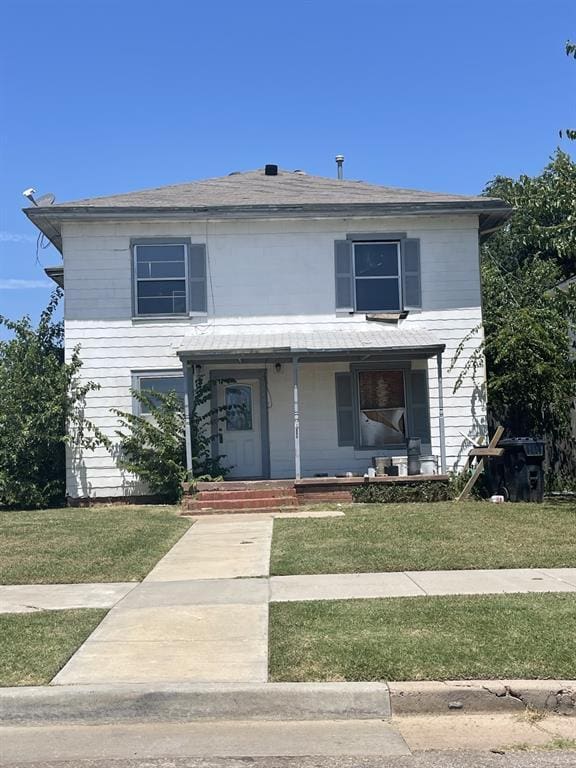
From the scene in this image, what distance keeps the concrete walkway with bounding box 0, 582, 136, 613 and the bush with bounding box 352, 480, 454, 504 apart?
7086mm

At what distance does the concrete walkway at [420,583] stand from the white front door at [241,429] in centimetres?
795

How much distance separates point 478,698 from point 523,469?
32.3 ft

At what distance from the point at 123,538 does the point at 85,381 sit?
5724 millimetres

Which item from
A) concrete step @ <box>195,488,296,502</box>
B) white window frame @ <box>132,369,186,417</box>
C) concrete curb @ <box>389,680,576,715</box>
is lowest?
concrete curb @ <box>389,680,576,715</box>

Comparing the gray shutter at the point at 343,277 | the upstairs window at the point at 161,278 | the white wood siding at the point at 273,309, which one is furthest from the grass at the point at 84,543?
the gray shutter at the point at 343,277

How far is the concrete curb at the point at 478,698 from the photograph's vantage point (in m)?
4.75

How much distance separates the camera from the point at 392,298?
16.1 m

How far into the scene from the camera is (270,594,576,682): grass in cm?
506

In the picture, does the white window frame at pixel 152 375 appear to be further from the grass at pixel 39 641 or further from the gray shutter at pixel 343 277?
the grass at pixel 39 641

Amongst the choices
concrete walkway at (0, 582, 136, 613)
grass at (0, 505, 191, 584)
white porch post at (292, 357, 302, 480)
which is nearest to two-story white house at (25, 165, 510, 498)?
white porch post at (292, 357, 302, 480)

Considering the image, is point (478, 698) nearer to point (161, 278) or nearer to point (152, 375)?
point (152, 375)

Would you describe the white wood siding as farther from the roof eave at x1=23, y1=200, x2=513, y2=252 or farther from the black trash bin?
the black trash bin

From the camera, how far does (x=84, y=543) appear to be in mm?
10281

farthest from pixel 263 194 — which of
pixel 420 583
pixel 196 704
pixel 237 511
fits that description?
pixel 196 704
